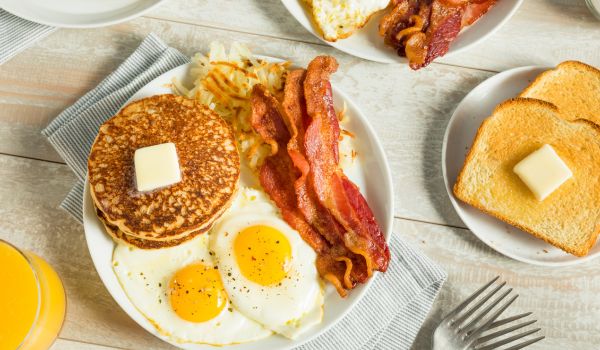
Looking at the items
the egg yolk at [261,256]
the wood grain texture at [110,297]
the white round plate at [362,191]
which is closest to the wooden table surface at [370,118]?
the wood grain texture at [110,297]

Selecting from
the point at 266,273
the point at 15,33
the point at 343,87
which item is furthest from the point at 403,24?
the point at 15,33

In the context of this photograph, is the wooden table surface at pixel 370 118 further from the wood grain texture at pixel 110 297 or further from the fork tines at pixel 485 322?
the fork tines at pixel 485 322

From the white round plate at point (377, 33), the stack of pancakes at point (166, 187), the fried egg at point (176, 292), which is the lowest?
the fried egg at point (176, 292)

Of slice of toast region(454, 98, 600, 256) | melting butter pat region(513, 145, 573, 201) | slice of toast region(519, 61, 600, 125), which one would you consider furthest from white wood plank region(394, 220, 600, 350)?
slice of toast region(519, 61, 600, 125)

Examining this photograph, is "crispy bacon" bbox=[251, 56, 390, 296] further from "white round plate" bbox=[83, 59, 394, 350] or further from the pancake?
the pancake

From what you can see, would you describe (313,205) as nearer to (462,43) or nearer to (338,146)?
(338,146)

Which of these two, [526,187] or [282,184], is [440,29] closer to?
[526,187]
